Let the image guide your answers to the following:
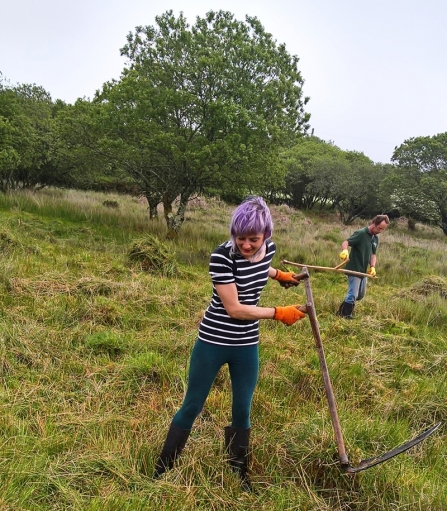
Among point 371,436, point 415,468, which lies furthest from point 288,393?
point 415,468

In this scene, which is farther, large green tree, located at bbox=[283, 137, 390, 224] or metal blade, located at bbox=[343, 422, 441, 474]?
large green tree, located at bbox=[283, 137, 390, 224]

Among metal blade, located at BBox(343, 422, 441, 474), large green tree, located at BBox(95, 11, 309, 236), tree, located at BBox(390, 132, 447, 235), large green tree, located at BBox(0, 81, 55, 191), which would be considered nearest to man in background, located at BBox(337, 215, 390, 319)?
metal blade, located at BBox(343, 422, 441, 474)

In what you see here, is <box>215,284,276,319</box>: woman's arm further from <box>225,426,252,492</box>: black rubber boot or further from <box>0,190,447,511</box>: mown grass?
<box>0,190,447,511</box>: mown grass

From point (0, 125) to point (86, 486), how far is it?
40.2ft

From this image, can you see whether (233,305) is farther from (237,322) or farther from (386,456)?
(386,456)

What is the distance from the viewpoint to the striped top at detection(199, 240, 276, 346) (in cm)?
183

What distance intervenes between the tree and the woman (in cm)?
2253

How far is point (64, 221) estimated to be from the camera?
10.7 metres

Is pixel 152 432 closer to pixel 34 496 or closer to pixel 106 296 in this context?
pixel 34 496

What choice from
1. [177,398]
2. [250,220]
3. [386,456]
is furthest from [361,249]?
[250,220]

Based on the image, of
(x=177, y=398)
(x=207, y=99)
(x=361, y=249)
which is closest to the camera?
(x=177, y=398)

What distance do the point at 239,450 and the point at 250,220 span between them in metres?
1.38

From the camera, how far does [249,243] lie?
1.82 meters

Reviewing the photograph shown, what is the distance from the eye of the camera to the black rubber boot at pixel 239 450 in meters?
2.16
